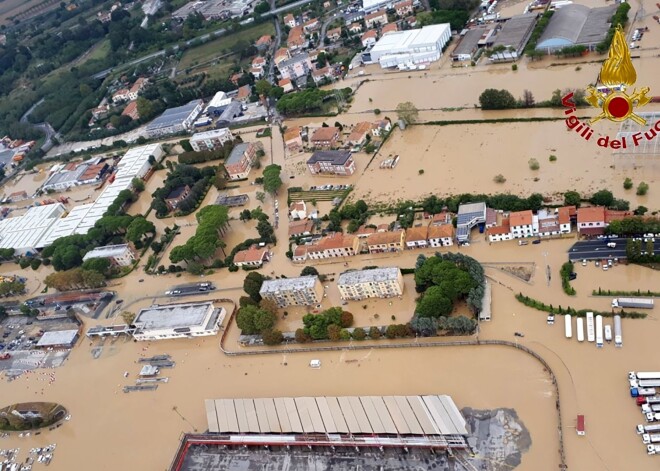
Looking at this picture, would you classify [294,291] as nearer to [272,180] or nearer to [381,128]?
[272,180]

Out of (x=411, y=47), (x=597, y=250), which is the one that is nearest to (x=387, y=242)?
(x=597, y=250)

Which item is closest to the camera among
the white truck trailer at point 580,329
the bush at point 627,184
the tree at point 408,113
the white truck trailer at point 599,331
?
the white truck trailer at point 599,331

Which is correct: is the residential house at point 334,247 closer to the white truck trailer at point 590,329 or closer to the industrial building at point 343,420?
the industrial building at point 343,420

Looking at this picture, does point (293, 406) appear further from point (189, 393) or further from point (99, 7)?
point (99, 7)

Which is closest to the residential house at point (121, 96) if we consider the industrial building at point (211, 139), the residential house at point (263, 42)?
the residential house at point (263, 42)

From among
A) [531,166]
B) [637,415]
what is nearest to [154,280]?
[531,166]

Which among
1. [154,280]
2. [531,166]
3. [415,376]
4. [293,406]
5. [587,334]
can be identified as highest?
[531,166]

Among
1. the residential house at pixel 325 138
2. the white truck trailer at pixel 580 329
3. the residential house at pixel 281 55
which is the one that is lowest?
the white truck trailer at pixel 580 329
